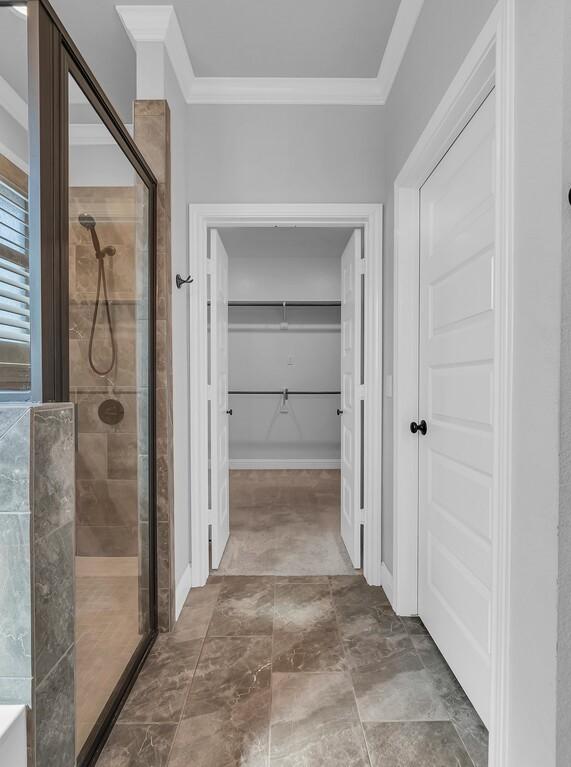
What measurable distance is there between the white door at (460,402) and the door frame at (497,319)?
51 millimetres

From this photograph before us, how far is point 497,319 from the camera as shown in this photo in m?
1.22

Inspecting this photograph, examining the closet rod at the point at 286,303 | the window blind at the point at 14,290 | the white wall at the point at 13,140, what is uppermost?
the closet rod at the point at 286,303

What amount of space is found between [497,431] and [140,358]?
4.58ft

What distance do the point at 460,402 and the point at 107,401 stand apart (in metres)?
1.28

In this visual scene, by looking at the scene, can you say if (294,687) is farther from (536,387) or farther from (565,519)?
(536,387)

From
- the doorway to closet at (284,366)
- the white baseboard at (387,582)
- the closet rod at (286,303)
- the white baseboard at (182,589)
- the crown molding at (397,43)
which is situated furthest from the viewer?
the closet rod at (286,303)

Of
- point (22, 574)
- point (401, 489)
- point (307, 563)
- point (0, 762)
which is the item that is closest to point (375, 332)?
point (401, 489)

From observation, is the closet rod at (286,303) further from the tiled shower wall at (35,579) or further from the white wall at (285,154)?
the tiled shower wall at (35,579)

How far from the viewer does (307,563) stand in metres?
2.82

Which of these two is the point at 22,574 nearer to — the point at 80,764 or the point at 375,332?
the point at 80,764

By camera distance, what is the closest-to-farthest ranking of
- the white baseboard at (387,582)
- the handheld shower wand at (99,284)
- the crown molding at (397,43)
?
the handheld shower wand at (99,284), the crown molding at (397,43), the white baseboard at (387,582)

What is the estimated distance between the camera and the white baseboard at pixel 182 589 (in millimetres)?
2186

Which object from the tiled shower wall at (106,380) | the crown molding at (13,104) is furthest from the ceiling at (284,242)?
the crown molding at (13,104)

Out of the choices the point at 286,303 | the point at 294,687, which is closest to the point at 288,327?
the point at 286,303
